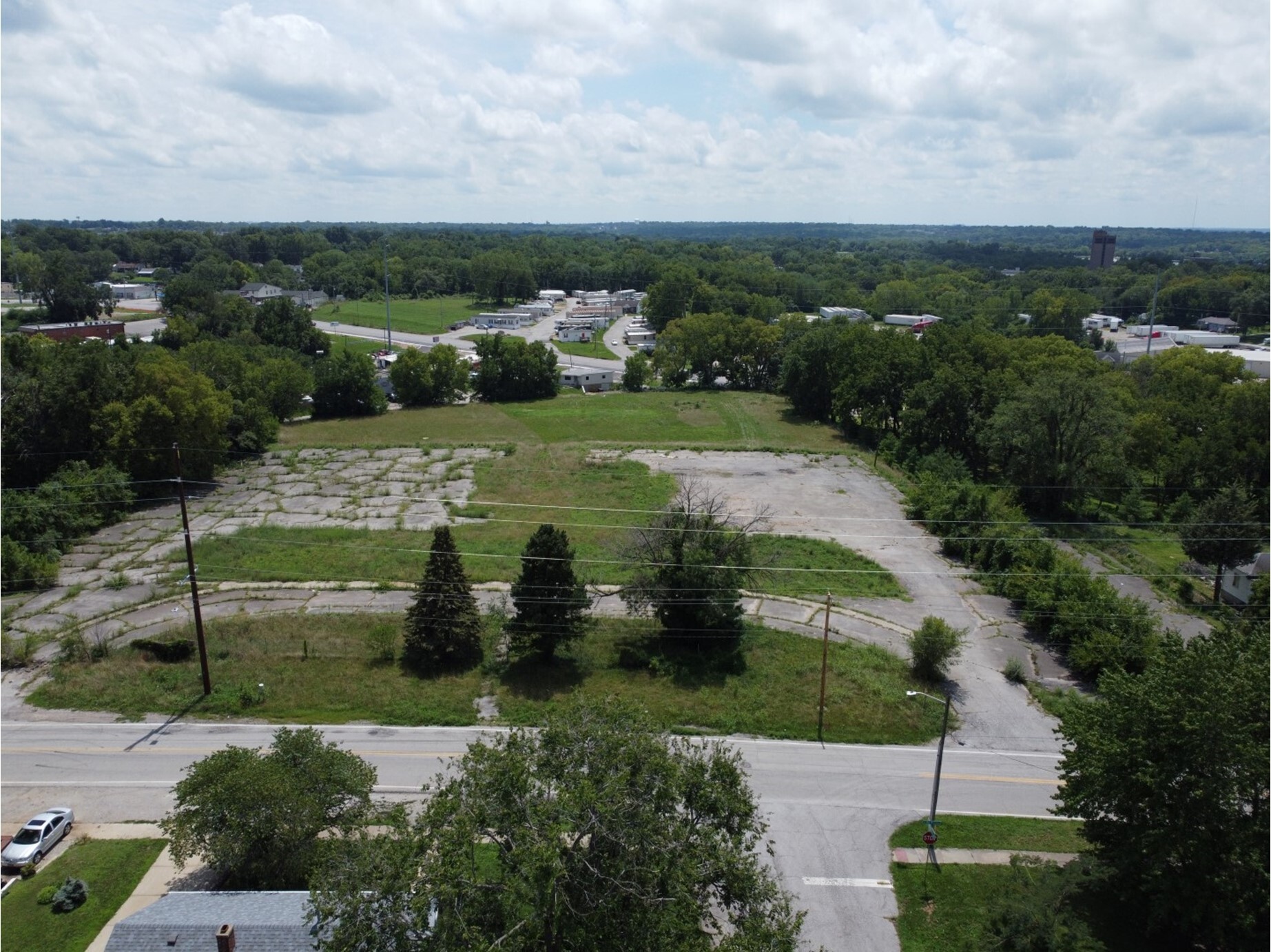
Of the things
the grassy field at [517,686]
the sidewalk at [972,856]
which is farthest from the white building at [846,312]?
the sidewalk at [972,856]

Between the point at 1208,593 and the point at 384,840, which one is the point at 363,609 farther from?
the point at 1208,593

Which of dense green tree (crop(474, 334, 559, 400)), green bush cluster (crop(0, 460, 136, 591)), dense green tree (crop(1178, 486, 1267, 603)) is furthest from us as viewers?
dense green tree (crop(474, 334, 559, 400))

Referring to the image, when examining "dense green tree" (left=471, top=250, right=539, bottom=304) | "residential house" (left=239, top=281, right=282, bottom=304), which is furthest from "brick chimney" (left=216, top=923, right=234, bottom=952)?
"dense green tree" (left=471, top=250, right=539, bottom=304)

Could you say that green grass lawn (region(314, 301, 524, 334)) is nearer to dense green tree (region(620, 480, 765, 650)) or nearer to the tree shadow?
dense green tree (region(620, 480, 765, 650))

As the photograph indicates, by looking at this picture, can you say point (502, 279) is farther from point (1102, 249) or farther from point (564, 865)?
point (1102, 249)

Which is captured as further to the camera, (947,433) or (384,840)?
(947,433)

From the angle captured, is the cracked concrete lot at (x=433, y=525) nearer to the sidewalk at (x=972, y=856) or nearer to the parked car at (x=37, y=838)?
the sidewalk at (x=972, y=856)

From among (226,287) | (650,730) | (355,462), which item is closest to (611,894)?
(650,730)
